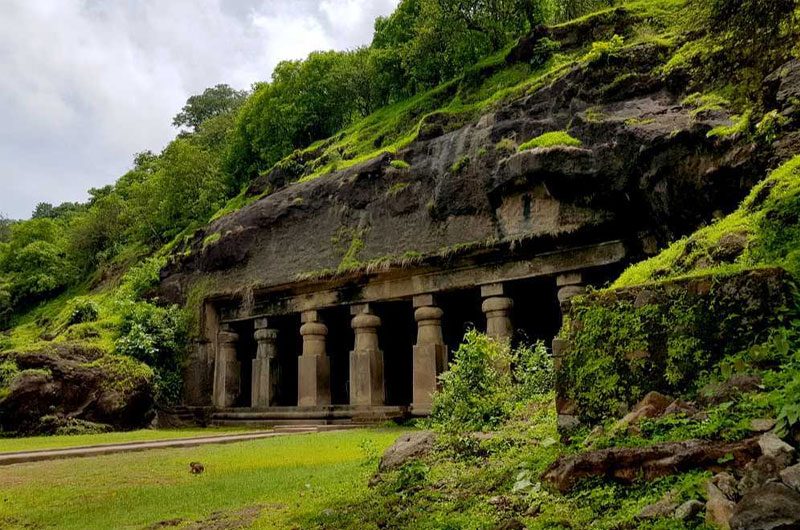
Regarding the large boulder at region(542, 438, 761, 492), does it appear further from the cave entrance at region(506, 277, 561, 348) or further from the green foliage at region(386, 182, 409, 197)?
the green foliage at region(386, 182, 409, 197)

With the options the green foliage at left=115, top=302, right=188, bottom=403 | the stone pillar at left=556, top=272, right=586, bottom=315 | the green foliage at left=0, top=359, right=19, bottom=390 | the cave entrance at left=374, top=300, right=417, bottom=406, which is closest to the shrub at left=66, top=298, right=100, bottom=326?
the green foliage at left=115, top=302, right=188, bottom=403

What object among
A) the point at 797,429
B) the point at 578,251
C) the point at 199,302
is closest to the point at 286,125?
the point at 199,302

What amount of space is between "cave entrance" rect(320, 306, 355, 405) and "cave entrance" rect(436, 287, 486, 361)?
3.28m

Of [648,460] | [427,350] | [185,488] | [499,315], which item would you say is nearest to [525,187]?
[499,315]

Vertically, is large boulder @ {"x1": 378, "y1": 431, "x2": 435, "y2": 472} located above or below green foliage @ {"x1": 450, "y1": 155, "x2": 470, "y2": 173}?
below

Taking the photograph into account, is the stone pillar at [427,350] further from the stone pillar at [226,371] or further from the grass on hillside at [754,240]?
the grass on hillside at [754,240]

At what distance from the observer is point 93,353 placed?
17.8 metres

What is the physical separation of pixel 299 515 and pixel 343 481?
1.32 m

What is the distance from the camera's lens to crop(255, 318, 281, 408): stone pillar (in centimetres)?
1914

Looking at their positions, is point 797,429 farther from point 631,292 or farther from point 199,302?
point 199,302

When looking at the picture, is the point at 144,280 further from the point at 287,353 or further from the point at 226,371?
the point at 287,353

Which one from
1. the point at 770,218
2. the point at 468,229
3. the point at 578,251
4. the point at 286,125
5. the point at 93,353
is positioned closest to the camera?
the point at 770,218

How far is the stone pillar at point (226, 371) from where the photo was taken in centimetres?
2005

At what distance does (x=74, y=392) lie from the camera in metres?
16.3
